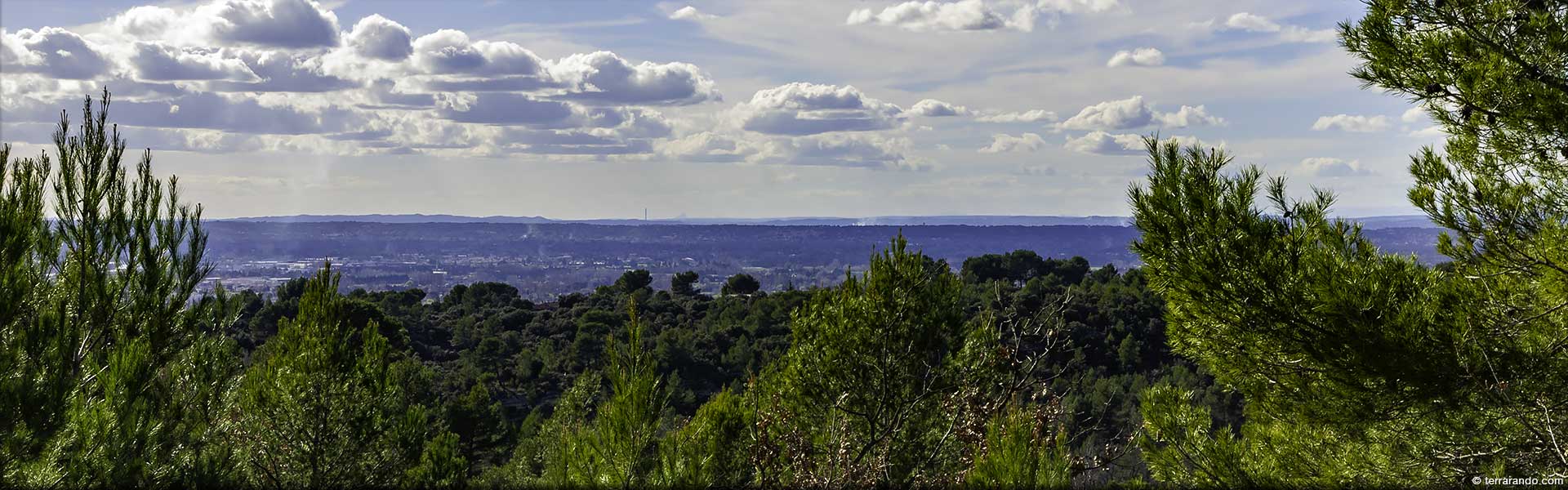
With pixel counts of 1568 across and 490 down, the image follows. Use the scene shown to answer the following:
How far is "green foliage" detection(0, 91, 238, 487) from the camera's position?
5.70m

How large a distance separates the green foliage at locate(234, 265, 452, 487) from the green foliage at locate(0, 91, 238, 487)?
3125 mm

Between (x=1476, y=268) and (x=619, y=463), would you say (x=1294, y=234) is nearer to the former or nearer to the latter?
(x=1476, y=268)

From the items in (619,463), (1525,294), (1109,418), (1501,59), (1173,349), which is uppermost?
(1501,59)

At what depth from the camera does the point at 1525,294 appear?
584cm

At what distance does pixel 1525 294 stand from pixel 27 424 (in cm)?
835

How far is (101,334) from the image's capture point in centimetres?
680

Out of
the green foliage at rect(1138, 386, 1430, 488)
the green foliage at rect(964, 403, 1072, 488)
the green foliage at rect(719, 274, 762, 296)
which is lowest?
the green foliage at rect(719, 274, 762, 296)

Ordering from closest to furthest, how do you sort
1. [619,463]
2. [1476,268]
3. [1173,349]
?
[1476,268], [619,463], [1173,349]

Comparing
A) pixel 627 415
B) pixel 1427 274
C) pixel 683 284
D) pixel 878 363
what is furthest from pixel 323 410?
pixel 683 284

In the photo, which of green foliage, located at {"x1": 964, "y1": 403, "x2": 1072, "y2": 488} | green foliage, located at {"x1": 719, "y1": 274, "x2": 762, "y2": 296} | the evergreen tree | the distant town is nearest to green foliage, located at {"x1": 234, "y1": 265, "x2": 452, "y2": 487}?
green foliage, located at {"x1": 964, "y1": 403, "x2": 1072, "y2": 488}

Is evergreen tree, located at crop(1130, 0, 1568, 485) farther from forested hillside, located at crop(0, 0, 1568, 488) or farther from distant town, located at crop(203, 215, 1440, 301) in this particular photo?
distant town, located at crop(203, 215, 1440, 301)

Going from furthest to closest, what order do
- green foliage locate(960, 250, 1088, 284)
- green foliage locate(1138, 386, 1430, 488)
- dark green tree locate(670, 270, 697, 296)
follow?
1. dark green tree locate(670, 270, 697, 296)
2. green foliage locate(960, 250, 1088, 284)
3. green foliage locate(1138, 386, 1430, 488)

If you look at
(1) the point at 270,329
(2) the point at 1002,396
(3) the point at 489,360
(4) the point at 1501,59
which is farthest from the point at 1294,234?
(1) the point at 270,329

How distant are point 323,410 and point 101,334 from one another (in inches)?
191
